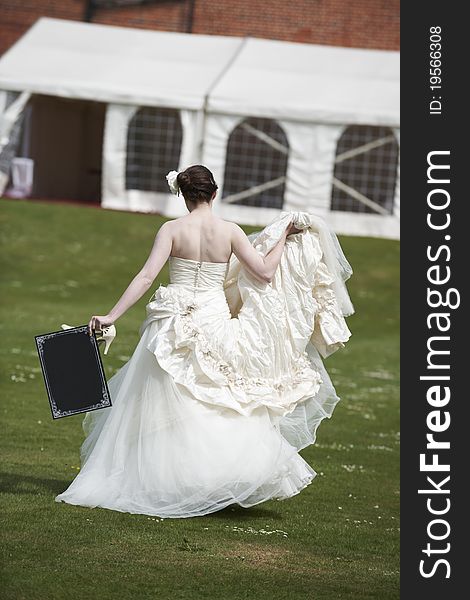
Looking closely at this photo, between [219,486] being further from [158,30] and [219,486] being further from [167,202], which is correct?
[158,30]

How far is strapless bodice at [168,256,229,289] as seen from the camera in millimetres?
7695

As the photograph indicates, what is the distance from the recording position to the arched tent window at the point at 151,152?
93.5ft

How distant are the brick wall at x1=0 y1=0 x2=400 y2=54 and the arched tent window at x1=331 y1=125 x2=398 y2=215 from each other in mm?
2834

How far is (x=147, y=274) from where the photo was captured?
755 centimetres

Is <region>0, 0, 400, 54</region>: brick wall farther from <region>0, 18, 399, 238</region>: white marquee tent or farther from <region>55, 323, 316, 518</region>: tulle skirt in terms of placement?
<region>55, 323, 316, 518</region>: tulle skirt

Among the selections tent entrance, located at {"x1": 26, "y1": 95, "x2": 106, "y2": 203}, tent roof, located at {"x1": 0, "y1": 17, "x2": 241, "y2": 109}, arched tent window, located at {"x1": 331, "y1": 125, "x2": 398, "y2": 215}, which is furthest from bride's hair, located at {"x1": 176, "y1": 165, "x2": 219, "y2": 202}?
tent entrance, located at {"x1": 26, "y1": 95, "x2": 106, "y2": 203}

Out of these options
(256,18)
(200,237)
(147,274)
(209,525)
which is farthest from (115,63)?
(209,525)

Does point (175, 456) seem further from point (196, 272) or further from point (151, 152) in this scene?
point (151, 152)

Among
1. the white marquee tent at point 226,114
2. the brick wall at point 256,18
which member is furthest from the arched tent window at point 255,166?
the brick wall at point 256,18

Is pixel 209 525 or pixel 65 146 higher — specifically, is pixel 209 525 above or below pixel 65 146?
below

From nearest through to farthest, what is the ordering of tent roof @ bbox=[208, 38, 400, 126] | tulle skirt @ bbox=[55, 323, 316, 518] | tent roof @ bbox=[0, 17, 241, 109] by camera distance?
tulle skirt @ bbox=[55, 323, 316, 518]
tent roof @ bbox=[208, 38, 400, 126]
tent roof @ bbox=[0, 17, 241, 109]

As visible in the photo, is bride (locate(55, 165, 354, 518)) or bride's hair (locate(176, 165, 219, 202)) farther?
bride's hair (locate(176, 165, 219, 202))

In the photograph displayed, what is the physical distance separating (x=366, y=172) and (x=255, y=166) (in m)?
2.53

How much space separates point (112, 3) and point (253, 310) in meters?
25.4
